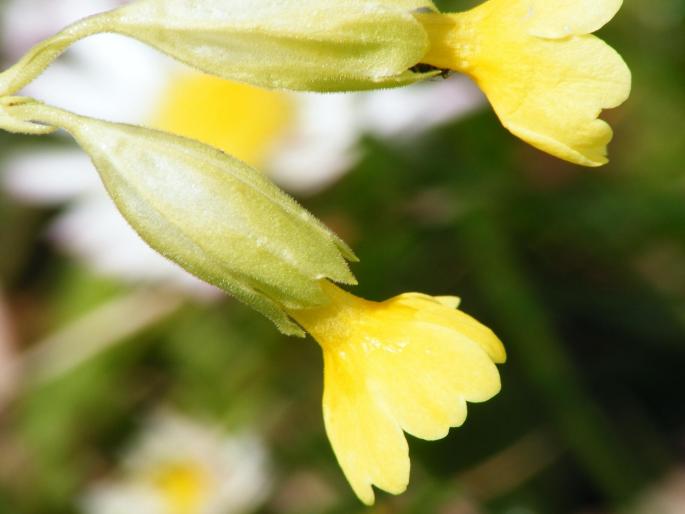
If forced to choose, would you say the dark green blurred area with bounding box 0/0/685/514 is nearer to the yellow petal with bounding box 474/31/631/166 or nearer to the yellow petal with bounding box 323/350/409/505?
the yellow petal with bounding box 323/350/409/505

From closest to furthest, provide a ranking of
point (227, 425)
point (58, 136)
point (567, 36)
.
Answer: point (567, 36), point (227, 425), point (58, 136)

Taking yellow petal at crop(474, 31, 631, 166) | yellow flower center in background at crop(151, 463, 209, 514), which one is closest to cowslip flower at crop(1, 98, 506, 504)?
yellow petal at crop(474, 31, 631, 166)

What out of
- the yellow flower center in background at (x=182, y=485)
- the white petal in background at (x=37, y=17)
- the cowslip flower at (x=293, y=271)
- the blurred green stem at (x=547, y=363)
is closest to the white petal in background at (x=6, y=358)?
the yellow flower center in background at (x=182, y=485)

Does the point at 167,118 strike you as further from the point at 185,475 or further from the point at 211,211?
the point at 211,211

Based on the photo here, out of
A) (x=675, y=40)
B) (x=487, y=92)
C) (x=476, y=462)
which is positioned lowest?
(x=476, y=462)

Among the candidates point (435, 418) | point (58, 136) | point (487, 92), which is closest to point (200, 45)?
point (487, 92)

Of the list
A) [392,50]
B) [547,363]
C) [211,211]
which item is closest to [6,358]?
[547,363]

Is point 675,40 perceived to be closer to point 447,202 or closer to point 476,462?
point 447,202

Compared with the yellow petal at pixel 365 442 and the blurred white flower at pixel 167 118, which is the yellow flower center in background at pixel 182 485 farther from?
the yellow petal at pixel 365 442
